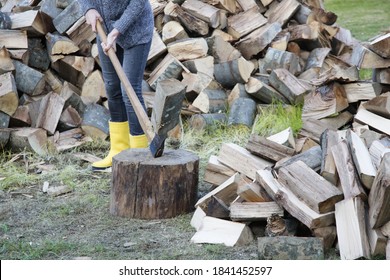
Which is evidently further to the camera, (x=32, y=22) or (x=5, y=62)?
(x=32, y=22)

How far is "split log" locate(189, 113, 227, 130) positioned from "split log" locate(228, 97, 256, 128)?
88mm

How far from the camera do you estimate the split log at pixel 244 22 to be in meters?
6.88

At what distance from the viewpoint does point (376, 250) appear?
3.50 metres

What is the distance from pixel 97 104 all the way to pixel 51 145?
63cm

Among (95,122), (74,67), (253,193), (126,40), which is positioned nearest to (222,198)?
(253,193)

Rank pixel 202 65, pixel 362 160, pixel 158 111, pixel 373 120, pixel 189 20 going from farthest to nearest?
pixel 189 20 → pixel 202 65 → pixel 373 120 → pixel 158 111 → pixel 362 160

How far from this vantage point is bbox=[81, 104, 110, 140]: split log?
6.10m

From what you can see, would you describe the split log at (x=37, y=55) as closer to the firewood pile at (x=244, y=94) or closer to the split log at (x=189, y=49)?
the firewood pile at (x=244, y=94)

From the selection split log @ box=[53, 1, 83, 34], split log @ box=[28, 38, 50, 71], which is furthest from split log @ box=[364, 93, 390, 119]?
split log @ box=[28, 38, 50, 71]

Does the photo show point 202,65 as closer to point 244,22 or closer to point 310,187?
point 244,22

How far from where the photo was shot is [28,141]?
5.73 metres

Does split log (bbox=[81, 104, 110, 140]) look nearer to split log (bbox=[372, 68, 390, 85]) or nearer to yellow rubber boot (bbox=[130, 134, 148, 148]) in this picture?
yellow rubber boot (bbox=[130, 134, 148, 148])

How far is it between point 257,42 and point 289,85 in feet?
2.33
